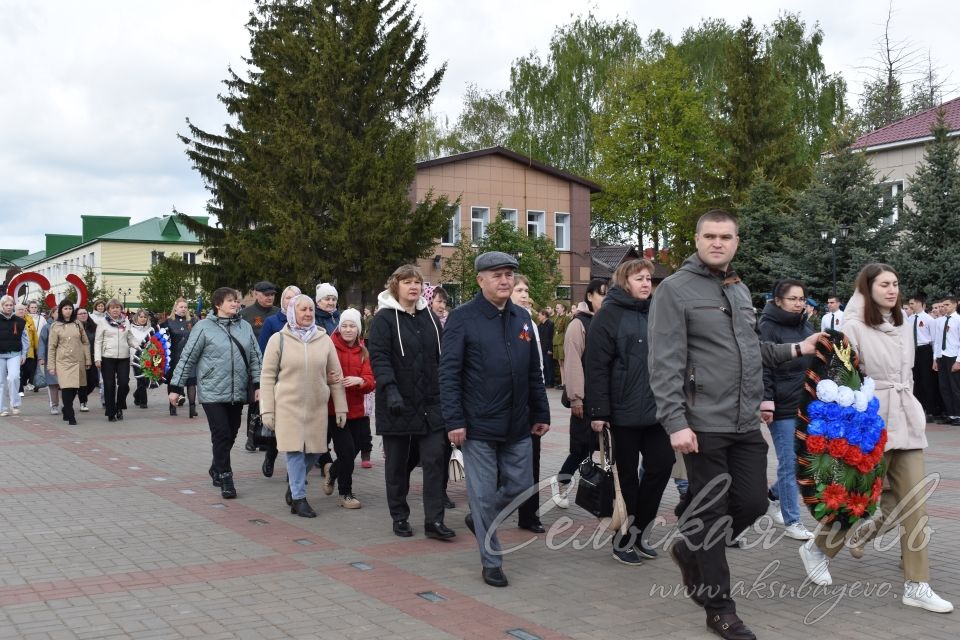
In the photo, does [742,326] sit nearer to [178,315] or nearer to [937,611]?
[937,611]

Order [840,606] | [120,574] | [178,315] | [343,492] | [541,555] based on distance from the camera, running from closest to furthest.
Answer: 1. [840,606]
2. [120,574]
3. [541,555]
4. [343,492]
5. [178,315]

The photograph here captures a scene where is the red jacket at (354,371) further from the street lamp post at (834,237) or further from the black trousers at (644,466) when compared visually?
the street lamp post at (834,237)

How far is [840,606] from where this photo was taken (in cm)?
550

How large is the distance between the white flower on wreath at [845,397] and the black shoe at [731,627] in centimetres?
136

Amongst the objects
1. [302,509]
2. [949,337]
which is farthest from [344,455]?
[949,337]

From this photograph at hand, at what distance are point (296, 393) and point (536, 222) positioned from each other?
116 ft

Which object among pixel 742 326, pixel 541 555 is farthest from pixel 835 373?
pixel 541 555

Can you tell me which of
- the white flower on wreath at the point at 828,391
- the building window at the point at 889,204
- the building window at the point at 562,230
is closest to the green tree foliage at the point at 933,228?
the building window at the point at 889,204

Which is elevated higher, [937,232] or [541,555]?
[937,232]

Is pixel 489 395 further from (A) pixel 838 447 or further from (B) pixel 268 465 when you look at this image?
(B) pixel 268 465

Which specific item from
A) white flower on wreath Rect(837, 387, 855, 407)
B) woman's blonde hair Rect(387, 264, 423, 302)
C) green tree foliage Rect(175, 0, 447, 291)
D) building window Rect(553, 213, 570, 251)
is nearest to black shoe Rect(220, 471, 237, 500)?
woman's blonde hair Rect(387, 264, 423, 302)

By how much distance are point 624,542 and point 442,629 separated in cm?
195

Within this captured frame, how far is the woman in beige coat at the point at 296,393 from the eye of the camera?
27.3 ft

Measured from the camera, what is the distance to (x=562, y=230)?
4406cm
